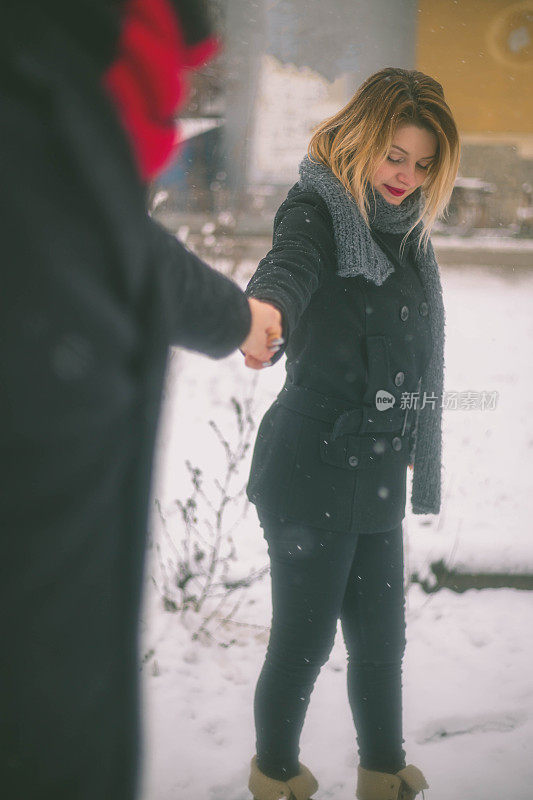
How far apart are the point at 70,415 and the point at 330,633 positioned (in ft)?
4.00

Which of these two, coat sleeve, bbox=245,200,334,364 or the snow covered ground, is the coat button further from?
the snow covered ground

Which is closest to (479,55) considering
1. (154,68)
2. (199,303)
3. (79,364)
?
(199,303)

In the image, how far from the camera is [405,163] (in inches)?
57.7

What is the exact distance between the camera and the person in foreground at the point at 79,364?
0.52 meters

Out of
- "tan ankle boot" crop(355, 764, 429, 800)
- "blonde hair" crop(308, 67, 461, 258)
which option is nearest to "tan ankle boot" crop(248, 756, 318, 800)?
"tan ankle boot" crop(355, 764, 429, 800)

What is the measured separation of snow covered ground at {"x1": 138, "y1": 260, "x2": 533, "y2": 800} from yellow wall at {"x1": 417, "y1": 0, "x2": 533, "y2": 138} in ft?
4.45

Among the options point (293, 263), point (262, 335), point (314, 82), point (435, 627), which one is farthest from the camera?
point (435, 627)

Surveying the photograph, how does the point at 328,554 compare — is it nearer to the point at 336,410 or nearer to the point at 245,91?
the point at 336,410

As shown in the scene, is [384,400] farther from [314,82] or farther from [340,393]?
[314,82]

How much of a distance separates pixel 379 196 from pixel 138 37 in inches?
40.5

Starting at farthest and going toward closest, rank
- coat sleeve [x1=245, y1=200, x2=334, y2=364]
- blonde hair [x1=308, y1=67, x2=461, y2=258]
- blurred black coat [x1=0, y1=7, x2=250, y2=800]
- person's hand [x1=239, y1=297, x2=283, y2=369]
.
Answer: blonde hair [x1=308, y1=67, x2=461, y2=258], coat sleeve [x1=245, y1=200, x2=334, y2=364], person's hand [x1=239, y1=297, x2=283, y2=369], blurred black coat [x1=0, y1=7, x2=250, y2=800]

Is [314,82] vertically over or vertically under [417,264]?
over

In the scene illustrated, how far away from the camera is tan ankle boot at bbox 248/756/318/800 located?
1646mm

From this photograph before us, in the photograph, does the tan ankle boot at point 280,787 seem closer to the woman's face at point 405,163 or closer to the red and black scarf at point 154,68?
the woman's face at point 405,163
